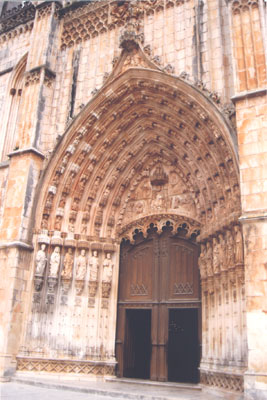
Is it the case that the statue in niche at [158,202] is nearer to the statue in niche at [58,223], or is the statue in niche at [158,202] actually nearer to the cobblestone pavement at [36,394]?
the statue in niche at [58,223]

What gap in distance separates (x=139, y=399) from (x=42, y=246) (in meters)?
4.26

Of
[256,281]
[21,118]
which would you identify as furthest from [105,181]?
[256,281]

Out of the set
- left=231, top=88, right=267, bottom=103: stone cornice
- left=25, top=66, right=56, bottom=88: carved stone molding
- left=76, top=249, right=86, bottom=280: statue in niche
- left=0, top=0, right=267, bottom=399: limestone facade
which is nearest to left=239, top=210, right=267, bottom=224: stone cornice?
left=0, top=0, right=267, bottom=399: limestone facade

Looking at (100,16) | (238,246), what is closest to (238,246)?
(238,246)

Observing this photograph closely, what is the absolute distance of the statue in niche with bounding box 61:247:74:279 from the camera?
10188 millimetres

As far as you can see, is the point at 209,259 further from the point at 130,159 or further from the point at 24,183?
the point at 24,183

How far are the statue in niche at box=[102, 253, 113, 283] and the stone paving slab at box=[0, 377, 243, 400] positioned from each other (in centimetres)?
229

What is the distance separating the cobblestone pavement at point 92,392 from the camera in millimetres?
7243

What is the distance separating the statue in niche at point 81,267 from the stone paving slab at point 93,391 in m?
2.29

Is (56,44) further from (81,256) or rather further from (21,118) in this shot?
(81,256)

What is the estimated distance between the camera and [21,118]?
11.3 metres

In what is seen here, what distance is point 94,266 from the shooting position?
34.2 ft

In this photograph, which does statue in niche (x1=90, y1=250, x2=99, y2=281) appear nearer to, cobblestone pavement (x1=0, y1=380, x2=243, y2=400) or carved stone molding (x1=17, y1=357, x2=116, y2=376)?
carved stone molding (x1=17, y1=357, x2=116, y2=376)

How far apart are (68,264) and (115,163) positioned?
283 cm
